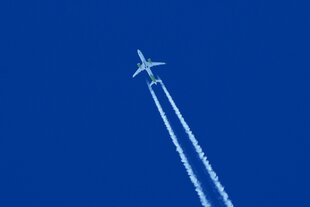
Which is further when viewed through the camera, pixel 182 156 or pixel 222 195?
pixel 182 156

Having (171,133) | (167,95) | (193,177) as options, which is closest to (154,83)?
(167,95)

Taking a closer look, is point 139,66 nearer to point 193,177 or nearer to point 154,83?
point 154,83

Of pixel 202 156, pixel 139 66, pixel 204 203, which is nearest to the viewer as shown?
pixel 204 203

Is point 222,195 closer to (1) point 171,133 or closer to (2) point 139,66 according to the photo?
(1) point 171,133

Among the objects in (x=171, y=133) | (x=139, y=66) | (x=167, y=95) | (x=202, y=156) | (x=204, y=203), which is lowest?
(x=204, y=203)

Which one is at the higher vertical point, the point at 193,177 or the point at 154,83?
the point at 154,83

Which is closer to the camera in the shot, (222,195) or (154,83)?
(222,195)

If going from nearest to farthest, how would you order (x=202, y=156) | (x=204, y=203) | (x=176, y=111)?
(x=204, y=203) → (x=202, y=156) → (x=176, y=111)

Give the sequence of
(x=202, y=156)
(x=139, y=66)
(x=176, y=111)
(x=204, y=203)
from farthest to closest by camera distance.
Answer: (x=139, y=66) < (x=176, y=111) < (x=202, y=156) < (x=204, y=203)

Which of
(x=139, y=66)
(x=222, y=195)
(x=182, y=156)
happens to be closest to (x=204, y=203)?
(x=222, y=195)
